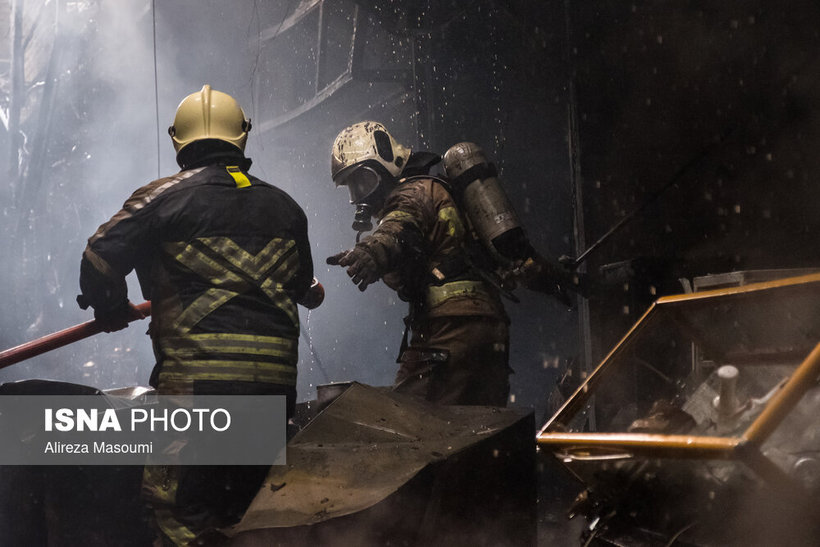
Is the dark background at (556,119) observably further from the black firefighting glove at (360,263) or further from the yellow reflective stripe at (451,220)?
the black firefighting glove at (360,263)

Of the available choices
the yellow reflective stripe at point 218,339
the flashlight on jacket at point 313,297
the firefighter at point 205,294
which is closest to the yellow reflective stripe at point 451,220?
the flashlight on jacket at point 313,297

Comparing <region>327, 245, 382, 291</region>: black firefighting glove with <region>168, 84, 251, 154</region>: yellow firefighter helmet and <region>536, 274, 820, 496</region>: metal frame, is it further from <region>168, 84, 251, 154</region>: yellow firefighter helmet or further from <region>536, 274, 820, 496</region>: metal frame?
<region>536, 274, 820, 496</region>: metal frame

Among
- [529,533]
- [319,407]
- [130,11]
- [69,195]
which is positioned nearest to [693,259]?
[529,533]

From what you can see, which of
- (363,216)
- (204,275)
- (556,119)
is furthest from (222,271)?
(556,119)

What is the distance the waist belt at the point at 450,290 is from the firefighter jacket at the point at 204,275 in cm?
113

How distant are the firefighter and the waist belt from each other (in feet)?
3.53

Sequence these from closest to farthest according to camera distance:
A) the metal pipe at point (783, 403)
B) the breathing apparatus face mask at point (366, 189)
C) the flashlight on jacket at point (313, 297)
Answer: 1. the metal pipe at point (783, 403)
2. the flashlight on jacket at point (313, 297)
3. the breathing apparatus face mask at point (366, 189)

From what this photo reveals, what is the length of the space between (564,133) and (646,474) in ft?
15.1

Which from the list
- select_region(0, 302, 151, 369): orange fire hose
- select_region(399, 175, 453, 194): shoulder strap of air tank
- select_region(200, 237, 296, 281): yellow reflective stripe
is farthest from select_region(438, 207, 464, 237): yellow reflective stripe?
select_region(0, 302, 151, 369): orange fire hose

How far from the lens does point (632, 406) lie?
4383 millimetres

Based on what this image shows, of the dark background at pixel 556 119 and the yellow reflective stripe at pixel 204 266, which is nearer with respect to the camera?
the yellow reflective stripe at pixel 204 266

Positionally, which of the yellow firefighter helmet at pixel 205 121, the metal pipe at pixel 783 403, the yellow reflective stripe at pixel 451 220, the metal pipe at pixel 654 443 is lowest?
the metal pipe at pixel 654 443

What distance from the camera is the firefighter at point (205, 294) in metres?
2.77

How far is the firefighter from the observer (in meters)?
2.77
